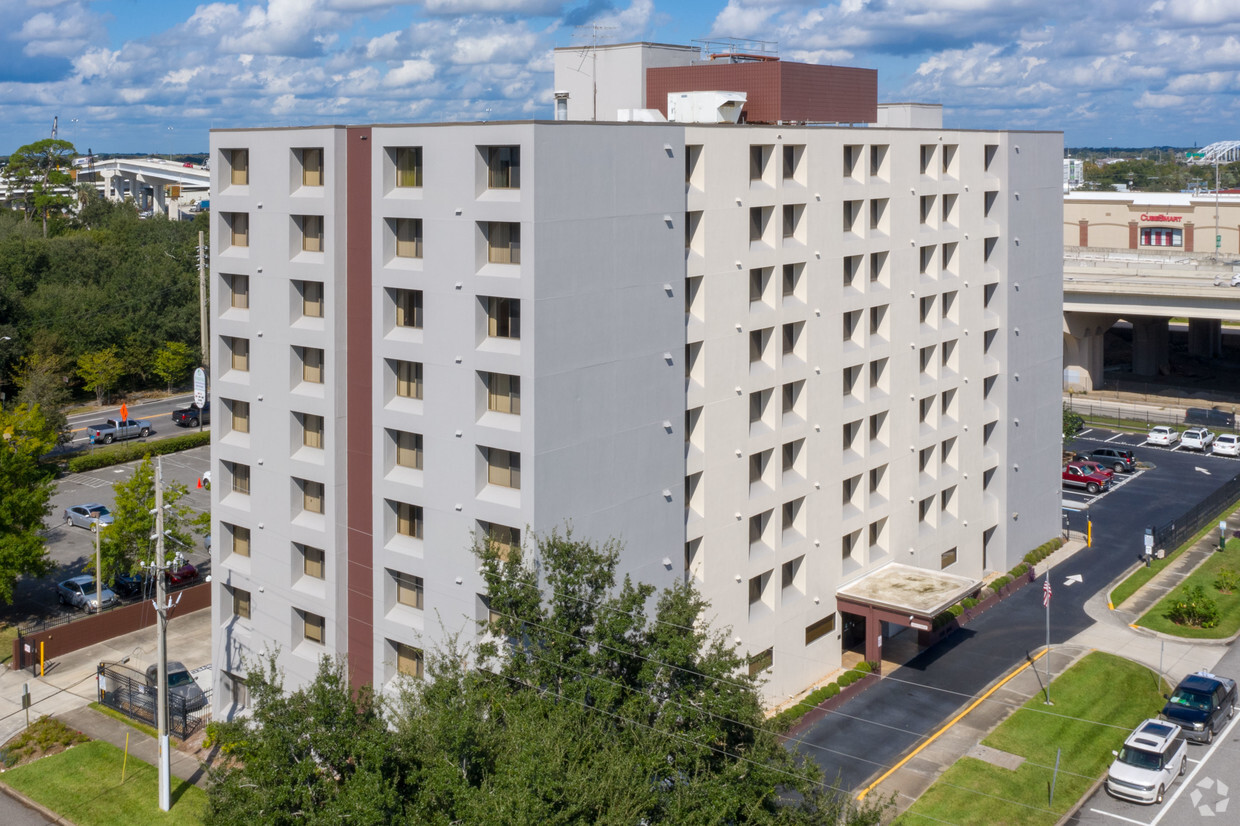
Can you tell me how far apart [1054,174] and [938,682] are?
2957cm

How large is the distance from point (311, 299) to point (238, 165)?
6.38m

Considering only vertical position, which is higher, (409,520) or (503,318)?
(503,318)

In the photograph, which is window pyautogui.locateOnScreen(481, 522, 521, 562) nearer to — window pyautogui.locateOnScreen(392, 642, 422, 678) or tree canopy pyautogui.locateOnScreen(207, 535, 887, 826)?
tree canopy pyautogui.locateOnScreen(207, 535, 887, 826)

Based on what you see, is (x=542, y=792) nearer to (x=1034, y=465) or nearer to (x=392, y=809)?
(x=392, y=809)

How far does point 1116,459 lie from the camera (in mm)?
80938

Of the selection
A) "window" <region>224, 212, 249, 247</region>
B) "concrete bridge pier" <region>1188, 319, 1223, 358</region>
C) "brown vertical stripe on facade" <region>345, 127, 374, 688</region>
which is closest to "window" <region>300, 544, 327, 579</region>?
"brown vertical stripe on facade" <region>345, 127, 374, 688</region>

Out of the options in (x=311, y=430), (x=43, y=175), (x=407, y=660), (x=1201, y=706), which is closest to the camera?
(x=407, y=660)

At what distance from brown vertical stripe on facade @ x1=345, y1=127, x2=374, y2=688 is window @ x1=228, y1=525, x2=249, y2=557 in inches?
238

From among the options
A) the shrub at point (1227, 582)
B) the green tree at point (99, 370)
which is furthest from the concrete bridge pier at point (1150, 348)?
the green tree at point (99, 370)

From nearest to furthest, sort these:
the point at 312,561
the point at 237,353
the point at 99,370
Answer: the point at 312,561
the point at 237,353
the point at 99,370

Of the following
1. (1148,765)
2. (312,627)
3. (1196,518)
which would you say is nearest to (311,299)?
(312,627)

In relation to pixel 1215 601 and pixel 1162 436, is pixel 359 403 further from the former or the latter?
pixel 1162 436

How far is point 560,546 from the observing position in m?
33.6

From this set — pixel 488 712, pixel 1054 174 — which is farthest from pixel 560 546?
pixel 1054 174
